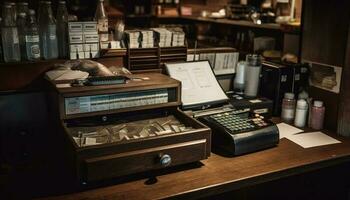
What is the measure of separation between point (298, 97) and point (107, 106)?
1083mm

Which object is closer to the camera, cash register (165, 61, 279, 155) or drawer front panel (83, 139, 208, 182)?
drawer front panel (83, 139, 208, 182)

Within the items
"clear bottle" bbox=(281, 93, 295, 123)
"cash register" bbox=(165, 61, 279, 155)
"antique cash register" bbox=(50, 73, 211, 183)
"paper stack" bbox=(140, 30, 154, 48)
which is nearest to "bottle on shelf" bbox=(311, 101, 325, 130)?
"clear bottle" bbox=(281, 93, 295, 123)

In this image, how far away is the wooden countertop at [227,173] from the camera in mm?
1305

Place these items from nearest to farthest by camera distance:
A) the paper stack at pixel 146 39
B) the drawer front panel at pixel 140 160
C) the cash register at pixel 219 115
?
the drawer front panel at pixel 140 160 → the cash register at pixel 219 115 → the paper stack at pixel 146 39

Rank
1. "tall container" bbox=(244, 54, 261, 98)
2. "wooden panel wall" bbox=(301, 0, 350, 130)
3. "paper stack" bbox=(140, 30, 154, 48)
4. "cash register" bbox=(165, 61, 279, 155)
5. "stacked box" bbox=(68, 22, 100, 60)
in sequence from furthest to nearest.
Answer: "tall container" bbox=(244, 54, 261, 98) < "paper stack" bbox=(140, 30, 154, 48) < "wooden panel wall" bbox=(301, 0, 350, 130) < "stacked box" bbox=(68, 22, 100, 60) < "cash register" bbox=(165, 61, 279, 155)

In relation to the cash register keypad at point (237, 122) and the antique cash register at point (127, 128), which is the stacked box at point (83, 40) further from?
the cash register keypad at point (237, 122)

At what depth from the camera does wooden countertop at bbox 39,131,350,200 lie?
1305 millimetres

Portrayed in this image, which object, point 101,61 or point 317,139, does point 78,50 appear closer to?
point 101,61

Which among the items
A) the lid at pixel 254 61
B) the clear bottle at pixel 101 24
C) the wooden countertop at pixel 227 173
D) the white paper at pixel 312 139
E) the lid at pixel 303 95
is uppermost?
the clear bottle at pixel 101 24

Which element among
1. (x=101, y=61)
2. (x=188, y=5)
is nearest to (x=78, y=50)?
(x=101, y=61)

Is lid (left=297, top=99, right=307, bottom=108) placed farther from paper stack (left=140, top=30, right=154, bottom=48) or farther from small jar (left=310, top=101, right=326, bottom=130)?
paper stack (left=140, top=30, right=154, bottom=48)

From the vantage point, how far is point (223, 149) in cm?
166

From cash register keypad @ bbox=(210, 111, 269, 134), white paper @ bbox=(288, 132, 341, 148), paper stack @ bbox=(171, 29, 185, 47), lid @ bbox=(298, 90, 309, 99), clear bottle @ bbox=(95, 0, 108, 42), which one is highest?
clear bottle @ bbox=(95, 0, 108, 42)

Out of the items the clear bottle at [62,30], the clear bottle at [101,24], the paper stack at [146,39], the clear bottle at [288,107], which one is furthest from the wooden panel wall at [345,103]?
the clear bottle at [62,30]
